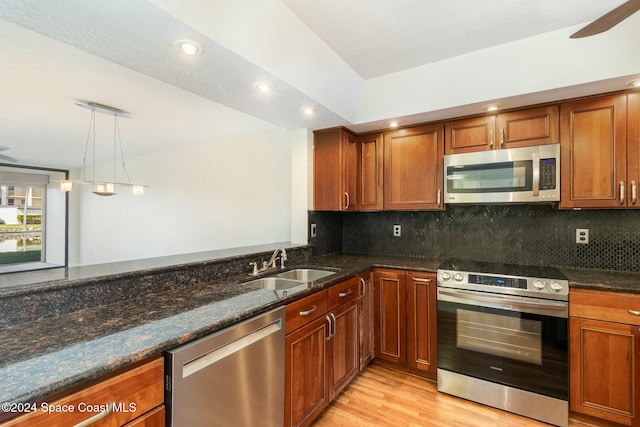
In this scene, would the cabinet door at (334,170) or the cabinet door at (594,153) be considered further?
the cabinet door at (334,170)

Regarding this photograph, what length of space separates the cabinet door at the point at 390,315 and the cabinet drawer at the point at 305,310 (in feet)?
2.64

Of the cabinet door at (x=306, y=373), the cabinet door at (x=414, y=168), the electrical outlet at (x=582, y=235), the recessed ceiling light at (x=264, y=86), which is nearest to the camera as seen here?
the cabinet door at (x=306, y=373)

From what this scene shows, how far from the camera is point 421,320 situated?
2.38 metres

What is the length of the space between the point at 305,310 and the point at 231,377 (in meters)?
0.58

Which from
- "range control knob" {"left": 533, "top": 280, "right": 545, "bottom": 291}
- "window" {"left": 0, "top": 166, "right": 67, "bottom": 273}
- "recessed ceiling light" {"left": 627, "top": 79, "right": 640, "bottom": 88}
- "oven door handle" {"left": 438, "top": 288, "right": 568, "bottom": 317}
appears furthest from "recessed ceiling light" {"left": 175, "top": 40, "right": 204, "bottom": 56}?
"window" {"left": 0, "top": 166, "right": 67, "bottom": 273}

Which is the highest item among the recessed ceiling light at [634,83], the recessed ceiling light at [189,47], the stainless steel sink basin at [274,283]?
the recessed ceiling light at [634,83]

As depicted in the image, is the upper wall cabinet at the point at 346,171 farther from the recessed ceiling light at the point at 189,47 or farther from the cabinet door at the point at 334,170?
the recessed ceiling light at the point at 189,47

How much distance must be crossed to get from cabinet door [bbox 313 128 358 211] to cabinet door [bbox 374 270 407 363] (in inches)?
31.8

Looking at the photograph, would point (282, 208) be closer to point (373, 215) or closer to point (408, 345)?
point (373, 215)

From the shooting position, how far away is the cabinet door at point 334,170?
2828 millimetres

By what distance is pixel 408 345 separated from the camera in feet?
8.04

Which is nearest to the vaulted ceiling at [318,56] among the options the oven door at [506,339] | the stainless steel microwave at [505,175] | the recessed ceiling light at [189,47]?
the recessed ceiling light at [189,47]

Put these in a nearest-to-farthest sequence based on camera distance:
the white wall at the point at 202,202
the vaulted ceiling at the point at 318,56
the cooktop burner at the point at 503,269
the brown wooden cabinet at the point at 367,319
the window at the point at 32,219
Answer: the vaulted ceiling at the point at 318,56
the cooktop burner at the point at 503,269
the brown wooden cabinet at the point at 367,319
the white wall at the point at 202,202
the window at the point at 32,219

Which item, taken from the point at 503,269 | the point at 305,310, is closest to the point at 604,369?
the point at 503,269
